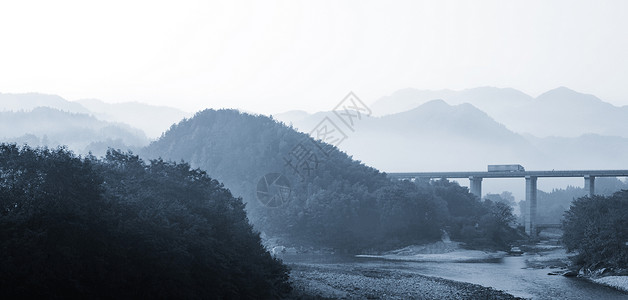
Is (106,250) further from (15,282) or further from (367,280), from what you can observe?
(367,280)

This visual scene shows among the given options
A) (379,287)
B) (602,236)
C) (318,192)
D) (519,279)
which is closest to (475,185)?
(318,192)

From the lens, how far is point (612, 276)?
216 feet

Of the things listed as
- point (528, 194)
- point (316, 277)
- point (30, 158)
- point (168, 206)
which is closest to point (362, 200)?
point (528, 194)

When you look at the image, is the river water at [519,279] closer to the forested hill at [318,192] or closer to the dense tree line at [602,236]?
the dense tree line at [602,236]

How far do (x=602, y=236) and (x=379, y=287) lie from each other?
31.2 metres

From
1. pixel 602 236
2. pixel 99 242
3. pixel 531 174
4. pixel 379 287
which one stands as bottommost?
pixel 379 287

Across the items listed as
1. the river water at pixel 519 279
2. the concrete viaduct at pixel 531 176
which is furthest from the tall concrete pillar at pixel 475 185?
the river water at pixel 519 279

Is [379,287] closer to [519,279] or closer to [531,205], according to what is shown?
[519,279]

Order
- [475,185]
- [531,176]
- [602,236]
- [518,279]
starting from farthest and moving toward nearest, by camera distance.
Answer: [475,185], [531,176], [602,236], [518,279]

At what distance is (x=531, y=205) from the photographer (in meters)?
155

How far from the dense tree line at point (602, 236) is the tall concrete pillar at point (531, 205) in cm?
5881

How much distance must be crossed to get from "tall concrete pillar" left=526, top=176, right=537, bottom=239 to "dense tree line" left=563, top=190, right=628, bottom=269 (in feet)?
193

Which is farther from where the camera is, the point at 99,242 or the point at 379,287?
the point at 379,287

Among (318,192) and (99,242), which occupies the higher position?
(318,192)
